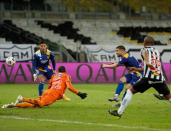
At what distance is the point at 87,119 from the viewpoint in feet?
61.3

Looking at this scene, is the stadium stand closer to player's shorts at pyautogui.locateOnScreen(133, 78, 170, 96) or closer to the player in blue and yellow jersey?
Answer: the player in blue and yellow jersey

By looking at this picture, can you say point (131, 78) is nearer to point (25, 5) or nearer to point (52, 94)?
point (52, 94)

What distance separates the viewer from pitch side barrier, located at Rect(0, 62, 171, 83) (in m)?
39.8

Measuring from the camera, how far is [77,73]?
41031 mm

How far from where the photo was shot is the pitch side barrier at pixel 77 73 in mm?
39812

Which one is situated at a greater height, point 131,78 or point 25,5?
point 25,5

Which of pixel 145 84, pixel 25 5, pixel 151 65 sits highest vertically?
pixel 25 5

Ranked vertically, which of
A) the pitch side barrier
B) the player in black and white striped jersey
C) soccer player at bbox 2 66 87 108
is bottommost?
the pitch side barrier

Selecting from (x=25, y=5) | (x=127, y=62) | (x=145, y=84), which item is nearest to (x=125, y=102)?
(x=145, y=84)

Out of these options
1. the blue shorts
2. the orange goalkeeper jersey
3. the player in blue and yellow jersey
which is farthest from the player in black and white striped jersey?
the blue shorts

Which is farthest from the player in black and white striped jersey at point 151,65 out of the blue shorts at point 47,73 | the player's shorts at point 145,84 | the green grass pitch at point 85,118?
the blue shorts at point 47,73

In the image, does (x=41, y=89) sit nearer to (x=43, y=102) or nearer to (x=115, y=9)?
(x=43, y=102)

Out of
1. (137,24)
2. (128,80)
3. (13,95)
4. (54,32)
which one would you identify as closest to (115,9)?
(137,24)

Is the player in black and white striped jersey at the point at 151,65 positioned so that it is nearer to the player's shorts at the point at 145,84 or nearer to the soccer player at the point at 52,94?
the player's shorts at the point at 145,84
